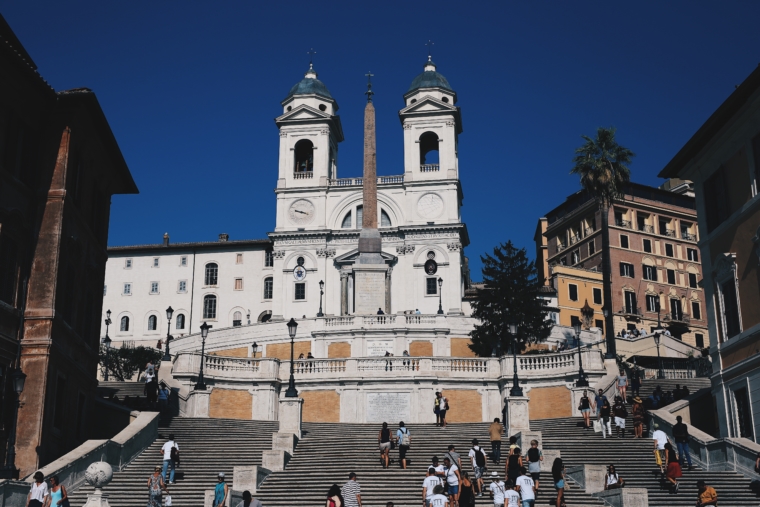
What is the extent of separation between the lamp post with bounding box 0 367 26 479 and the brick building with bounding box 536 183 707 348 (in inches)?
2703

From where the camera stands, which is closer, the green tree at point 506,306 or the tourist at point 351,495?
the tourist at point 351,495

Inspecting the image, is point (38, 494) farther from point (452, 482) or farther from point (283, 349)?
point (283, 349)

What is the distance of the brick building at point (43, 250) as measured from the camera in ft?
93.9

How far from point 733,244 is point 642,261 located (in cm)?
6535

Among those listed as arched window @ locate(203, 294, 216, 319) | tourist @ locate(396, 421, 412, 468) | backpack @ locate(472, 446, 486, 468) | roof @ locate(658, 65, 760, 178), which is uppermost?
arched window @ locate(203, 294, 216, 319)

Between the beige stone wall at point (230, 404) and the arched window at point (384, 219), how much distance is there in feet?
156

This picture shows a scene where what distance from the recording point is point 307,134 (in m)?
93.4

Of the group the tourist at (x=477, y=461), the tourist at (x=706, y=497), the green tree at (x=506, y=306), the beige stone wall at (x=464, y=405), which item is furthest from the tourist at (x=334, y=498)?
the green tree at (x=506, y=306)

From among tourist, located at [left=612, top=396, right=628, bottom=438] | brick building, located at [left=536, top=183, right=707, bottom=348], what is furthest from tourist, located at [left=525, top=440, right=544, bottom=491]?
brick building, located at [left=536, top=183, right=707, bottom=348]

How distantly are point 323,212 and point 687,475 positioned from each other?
64186mm

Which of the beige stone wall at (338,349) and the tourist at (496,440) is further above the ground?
the beige stone wall at (338,349)

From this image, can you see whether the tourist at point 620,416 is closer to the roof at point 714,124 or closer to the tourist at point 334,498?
the roof at point 714,124

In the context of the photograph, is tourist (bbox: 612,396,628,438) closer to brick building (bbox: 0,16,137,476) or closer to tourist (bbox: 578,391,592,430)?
tourist (bbox: 578,391,592,430)

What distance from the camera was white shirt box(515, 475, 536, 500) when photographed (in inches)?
882
